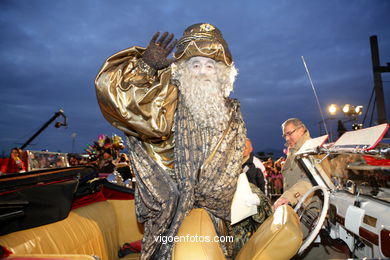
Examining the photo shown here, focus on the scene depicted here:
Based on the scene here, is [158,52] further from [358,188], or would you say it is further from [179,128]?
[358,188]

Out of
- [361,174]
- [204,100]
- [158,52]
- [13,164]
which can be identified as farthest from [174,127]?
[13,164]

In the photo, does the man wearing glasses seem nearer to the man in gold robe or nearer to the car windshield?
the car windshield

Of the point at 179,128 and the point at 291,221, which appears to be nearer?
the point at 291,221

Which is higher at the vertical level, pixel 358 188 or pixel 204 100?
pixel 204 100

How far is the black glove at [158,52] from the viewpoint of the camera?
201 centimetres

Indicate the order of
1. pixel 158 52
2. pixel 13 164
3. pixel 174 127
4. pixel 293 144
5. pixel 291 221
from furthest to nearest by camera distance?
pixel 13 164, pixel 293 144, pixel 174 127, pixel 158 52, pixel 291 221

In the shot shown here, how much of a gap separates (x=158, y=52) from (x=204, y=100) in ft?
1.85

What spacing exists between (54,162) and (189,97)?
4013mm

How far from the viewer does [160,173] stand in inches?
82.6

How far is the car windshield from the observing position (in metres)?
1.66

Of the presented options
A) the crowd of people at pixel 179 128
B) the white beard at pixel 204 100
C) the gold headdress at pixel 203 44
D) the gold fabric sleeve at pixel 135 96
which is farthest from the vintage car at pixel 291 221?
the gold headdress at pixel 203 44

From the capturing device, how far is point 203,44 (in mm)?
2248

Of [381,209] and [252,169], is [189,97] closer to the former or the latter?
[381,209]

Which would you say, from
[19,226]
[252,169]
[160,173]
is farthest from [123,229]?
[252,169]
